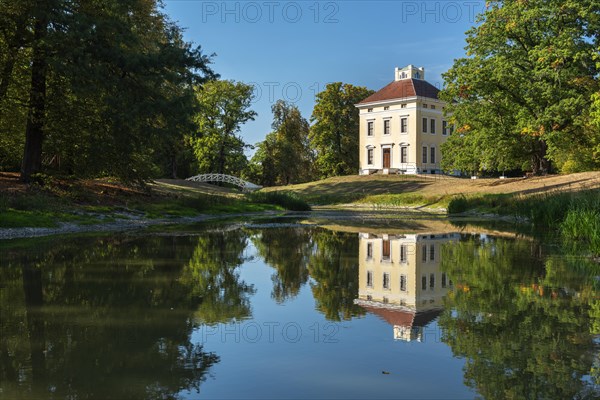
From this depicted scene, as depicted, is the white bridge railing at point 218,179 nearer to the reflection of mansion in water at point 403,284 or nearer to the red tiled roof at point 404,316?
the reflection of mansion in water at point 403,284

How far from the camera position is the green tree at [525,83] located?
108ft

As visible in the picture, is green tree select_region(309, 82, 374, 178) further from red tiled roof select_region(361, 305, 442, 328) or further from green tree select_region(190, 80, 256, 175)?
red tiled roof select_region(361, 305, 442, 328)

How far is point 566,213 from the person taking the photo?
1659cm

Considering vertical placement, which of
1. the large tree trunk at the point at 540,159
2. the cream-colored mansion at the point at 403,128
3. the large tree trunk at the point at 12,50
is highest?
the cream-colored mansion at the point at 403,128

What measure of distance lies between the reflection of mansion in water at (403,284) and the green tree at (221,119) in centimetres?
4817

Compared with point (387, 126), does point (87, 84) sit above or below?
below

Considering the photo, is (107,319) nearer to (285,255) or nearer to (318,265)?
(318,265)

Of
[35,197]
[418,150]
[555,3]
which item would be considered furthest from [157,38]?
[418,150]

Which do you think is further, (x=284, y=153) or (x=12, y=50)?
(x=284, y=153)

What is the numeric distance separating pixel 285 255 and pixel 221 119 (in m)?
50.4

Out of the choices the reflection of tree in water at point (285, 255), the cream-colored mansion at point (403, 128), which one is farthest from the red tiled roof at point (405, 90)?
the reflection of tree in water at point (285, 255)

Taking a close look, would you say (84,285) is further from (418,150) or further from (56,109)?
(418,150)

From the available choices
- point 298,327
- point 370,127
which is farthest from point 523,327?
point 370,127

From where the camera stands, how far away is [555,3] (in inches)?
1329
